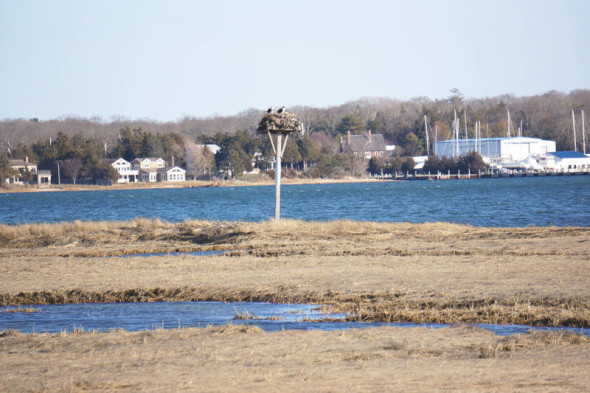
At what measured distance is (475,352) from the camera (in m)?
10.6

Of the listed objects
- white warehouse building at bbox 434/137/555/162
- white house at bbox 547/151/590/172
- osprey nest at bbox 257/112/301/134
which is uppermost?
white warehouse building at bbox 434/137/555/162

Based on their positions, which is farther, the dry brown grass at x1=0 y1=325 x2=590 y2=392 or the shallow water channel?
the shallow water channel

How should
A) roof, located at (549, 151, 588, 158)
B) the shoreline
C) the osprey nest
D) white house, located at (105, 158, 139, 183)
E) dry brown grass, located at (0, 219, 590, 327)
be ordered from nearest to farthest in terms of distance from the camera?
dry brown grass, located at (0, 219, 590, 327), the osprey nest, the shoreline, white house, located at (105, 158, 139, 183), roof, located at (549, 151, 588, 158)

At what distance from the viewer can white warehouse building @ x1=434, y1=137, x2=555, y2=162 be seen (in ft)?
500

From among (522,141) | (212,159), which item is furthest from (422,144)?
(212,159)

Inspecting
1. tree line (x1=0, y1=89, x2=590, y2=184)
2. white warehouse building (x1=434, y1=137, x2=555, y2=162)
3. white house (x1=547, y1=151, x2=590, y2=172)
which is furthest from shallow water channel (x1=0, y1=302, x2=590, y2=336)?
white house (x1=547, y1=151, x2=590, y2=172)

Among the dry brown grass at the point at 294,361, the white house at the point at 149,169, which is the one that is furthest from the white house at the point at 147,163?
the dry brown grass at the point at 294,361

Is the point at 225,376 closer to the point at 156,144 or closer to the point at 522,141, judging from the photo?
the point at 156,144

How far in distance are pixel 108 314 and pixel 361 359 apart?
250 inches

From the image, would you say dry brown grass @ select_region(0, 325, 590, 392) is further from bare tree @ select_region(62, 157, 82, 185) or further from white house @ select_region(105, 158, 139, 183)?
white house @ select_region(105, 158, 139, 183)

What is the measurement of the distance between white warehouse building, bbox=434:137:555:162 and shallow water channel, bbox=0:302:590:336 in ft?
453

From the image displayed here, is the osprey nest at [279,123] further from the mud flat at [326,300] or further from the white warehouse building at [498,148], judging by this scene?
the white warehouse building at [498,148]

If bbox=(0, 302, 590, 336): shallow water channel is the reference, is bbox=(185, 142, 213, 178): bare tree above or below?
above

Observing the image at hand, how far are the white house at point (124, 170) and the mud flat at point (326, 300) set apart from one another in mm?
112776
